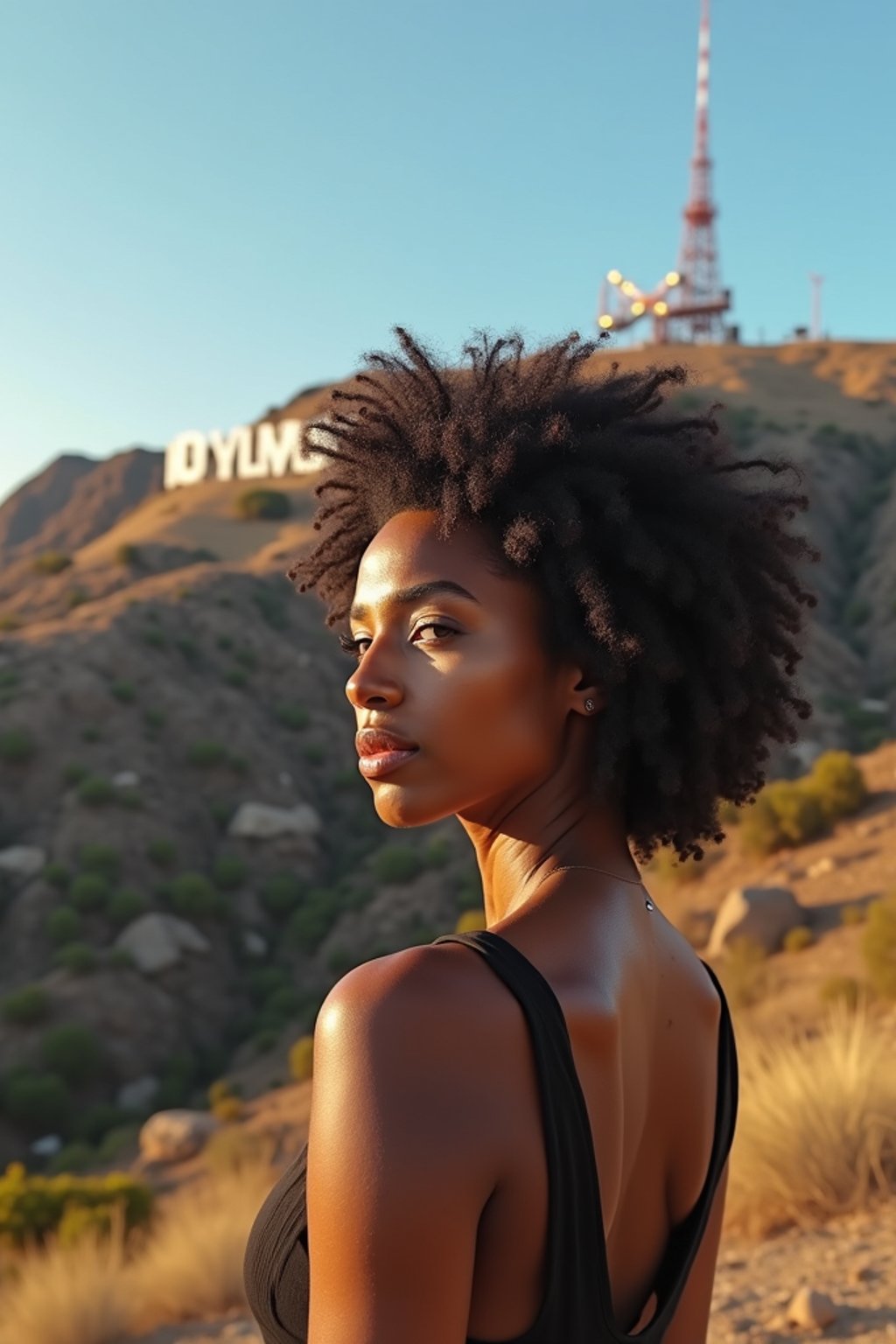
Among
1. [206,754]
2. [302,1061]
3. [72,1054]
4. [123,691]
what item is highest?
[123,691]

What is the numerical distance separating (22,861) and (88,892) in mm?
2140

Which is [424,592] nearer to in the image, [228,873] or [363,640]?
[363,640]

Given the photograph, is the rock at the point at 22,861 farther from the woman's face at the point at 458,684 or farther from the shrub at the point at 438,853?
the woman's face at the point at 458,684

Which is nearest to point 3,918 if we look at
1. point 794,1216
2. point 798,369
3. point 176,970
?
point 176,970

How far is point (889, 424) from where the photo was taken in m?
59.2

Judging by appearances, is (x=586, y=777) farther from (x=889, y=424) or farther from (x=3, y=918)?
(x=889, y=424)

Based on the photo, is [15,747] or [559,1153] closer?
[559,1153]

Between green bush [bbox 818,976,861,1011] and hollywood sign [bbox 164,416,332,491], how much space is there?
164ft

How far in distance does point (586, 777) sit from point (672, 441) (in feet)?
2.06

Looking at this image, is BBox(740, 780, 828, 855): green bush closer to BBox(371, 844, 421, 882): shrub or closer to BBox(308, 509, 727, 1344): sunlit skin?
BBox(371, 844, 421, 882): shrub

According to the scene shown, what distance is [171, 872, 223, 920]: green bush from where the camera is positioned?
25797 mm

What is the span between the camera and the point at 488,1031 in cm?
146

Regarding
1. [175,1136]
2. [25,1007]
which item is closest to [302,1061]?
[175,1136]

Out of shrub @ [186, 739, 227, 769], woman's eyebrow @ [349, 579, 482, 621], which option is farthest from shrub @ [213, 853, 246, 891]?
woman's eyebrow @ [349, 579, 482, 621]
